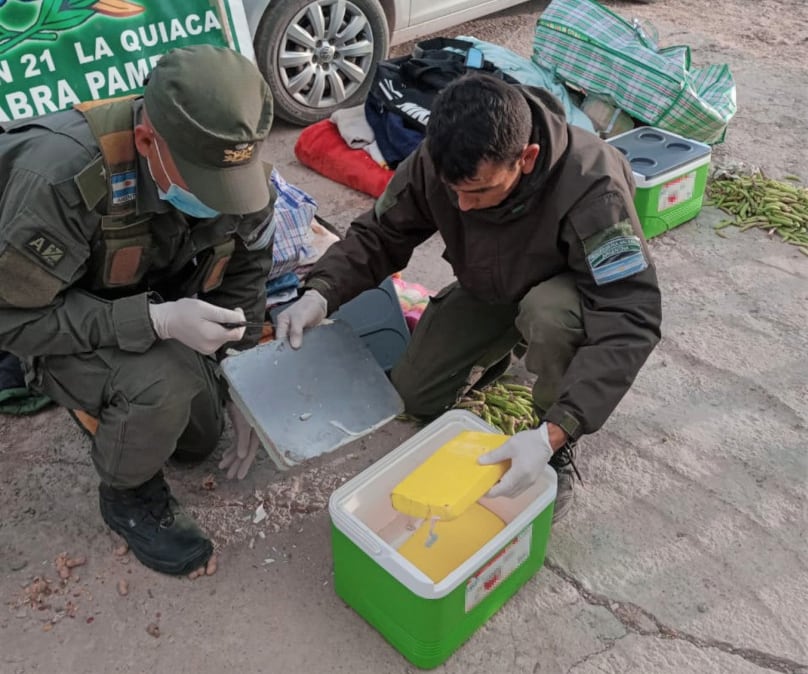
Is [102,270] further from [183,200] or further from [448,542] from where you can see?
[448,542]

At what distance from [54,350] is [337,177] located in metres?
2.46

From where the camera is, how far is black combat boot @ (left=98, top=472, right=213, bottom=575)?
2373mm

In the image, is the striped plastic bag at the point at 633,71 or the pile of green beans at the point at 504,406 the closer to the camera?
the pile of green beans at the point at 504,406

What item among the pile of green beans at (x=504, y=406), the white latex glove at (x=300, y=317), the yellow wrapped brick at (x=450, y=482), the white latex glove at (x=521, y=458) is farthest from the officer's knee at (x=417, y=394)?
the white latex glove at (x=521, y=458)

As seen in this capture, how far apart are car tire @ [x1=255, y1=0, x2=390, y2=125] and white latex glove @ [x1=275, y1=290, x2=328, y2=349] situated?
7.95ft

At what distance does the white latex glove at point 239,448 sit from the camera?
259 centimetres

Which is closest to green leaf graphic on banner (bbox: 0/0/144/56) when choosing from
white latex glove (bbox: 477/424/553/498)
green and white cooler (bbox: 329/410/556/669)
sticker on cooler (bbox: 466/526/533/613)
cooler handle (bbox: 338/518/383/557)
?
green and white cooler (bbox: 329/410/556/669)

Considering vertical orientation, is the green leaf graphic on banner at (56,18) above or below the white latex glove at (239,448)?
above

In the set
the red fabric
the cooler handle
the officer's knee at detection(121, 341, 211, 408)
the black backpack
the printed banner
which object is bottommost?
the red fabric

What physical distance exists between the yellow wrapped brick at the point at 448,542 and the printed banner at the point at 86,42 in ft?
8.70

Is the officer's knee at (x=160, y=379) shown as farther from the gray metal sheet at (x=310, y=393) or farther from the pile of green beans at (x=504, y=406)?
the pile of green beans at (x=504, y=406)

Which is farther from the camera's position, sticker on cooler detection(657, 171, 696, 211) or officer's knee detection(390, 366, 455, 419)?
sticker on cooler detection(657, 171, 696, 211)

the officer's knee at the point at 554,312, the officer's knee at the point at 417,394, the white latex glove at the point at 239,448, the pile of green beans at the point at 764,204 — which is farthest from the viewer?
the pile of green beans at the point at 764,204

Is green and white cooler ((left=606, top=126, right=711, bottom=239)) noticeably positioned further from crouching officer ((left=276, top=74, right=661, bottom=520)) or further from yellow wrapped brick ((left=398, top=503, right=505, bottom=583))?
yellow wrapped brick ((left=398, top=503, right=505, bottom=583))
